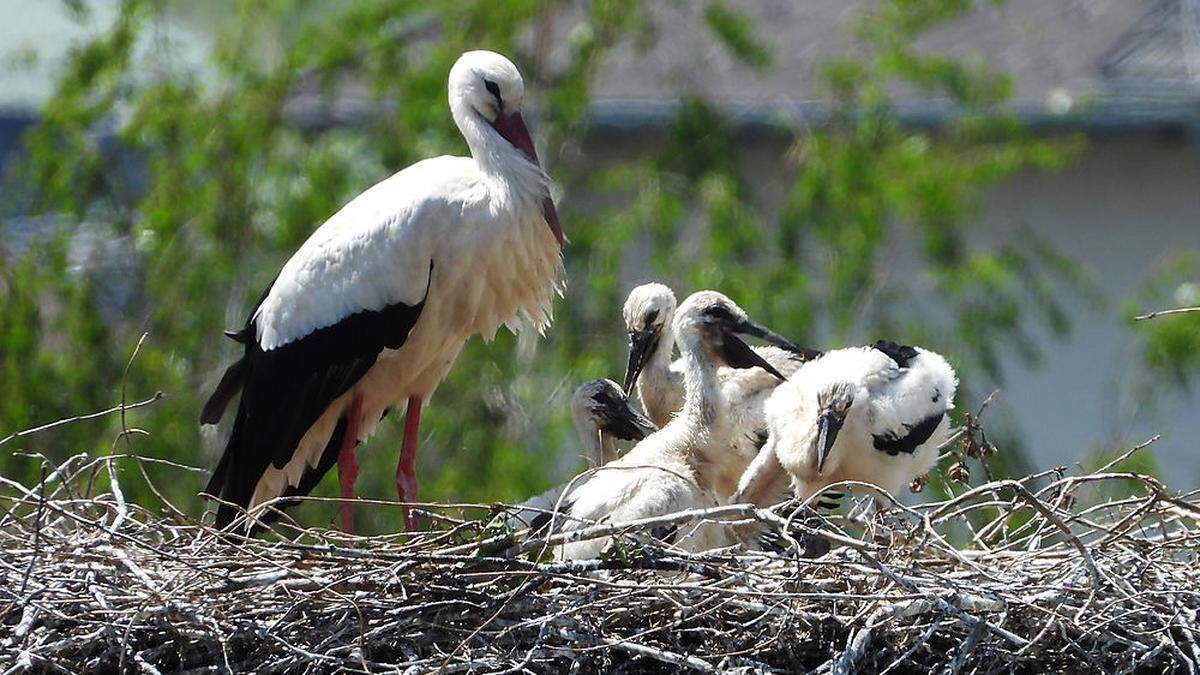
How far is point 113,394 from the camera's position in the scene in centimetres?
1066

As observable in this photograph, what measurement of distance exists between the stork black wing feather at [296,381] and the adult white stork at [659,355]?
0.72m

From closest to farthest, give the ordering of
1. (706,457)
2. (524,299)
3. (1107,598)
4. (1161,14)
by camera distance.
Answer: (1107,598) → (706,457) → (524,299) → (1161,14)

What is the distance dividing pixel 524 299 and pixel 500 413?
3.79 m

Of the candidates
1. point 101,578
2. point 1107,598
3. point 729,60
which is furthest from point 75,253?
point 1107,598

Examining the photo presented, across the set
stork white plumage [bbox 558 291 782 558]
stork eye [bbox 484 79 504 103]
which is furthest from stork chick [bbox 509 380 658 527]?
stork eye [bbox 484 79 504 103]

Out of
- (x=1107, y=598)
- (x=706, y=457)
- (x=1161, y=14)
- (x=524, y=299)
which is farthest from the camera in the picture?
(x=1161, y=14)

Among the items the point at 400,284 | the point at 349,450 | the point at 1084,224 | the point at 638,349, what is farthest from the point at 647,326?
the point at 1084,224

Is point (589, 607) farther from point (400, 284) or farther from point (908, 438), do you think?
point (400, 284)

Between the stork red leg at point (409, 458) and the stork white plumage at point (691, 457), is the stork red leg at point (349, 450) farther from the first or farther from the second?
the stork white plumage at point (691, 457)

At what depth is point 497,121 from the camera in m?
6.74

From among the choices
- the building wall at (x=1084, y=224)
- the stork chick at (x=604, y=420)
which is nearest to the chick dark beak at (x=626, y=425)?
Answer: the stork chick at (x=604, y=420)

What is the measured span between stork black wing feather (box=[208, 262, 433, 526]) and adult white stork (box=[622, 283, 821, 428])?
0.72 m

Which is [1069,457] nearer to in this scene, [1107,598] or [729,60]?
[729,60]

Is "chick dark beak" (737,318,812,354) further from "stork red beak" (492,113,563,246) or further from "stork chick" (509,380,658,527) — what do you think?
"stork red beak" (492,113,563,246)
